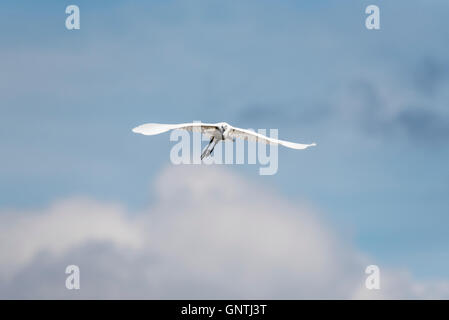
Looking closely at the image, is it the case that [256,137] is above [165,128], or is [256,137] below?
below

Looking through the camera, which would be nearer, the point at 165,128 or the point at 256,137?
the point at 165,128

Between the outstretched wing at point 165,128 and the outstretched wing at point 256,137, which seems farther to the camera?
the outstretched wing at point 256,137

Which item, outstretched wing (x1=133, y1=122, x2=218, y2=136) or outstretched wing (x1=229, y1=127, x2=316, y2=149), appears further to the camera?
outstretched wing (x1=229, y1=127, x2=316, y2=149)
